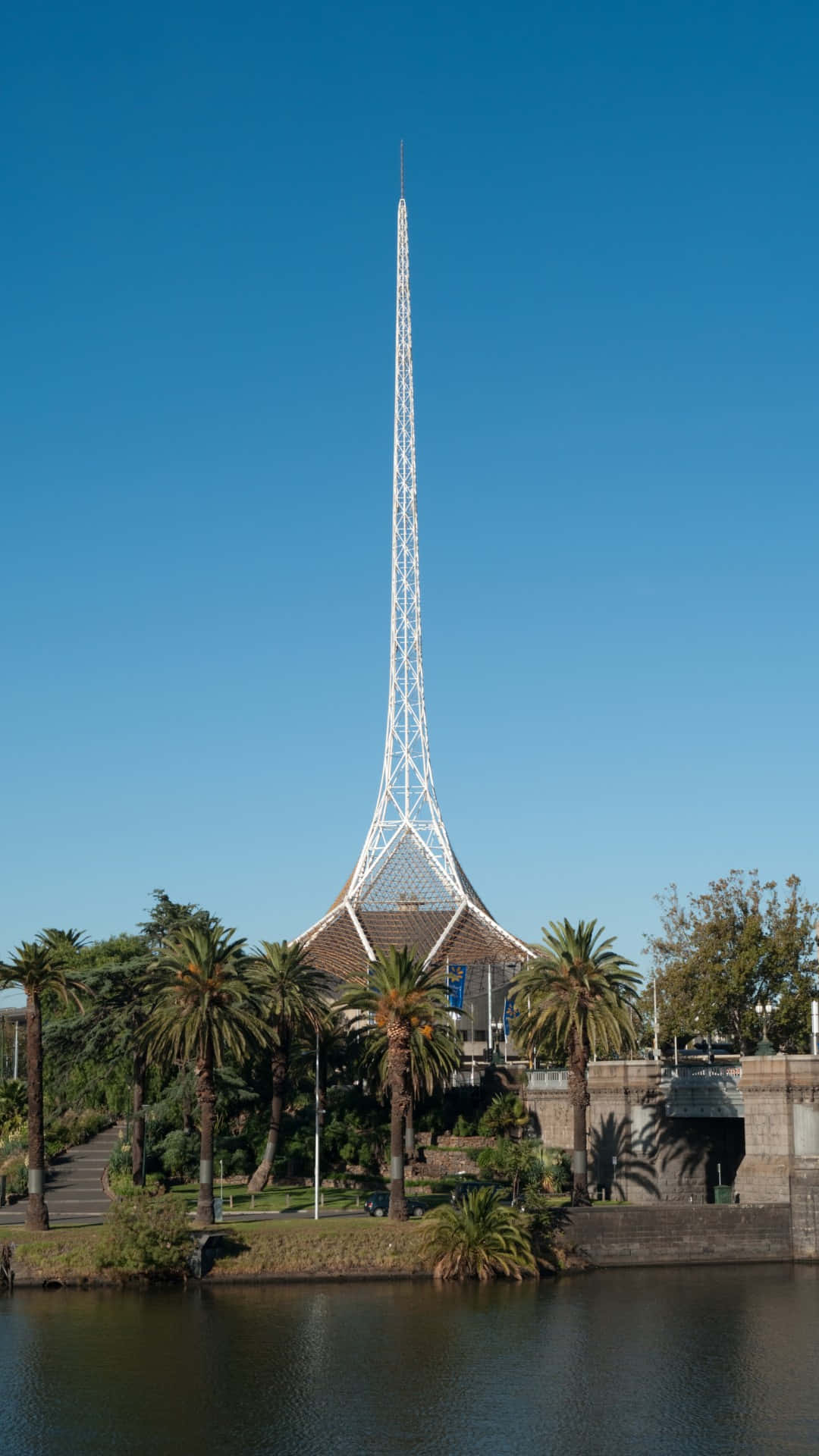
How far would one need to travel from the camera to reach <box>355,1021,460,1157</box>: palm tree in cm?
5600

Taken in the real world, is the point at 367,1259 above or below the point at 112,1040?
below

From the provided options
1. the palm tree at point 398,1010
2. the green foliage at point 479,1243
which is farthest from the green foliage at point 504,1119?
the green foliage at point 479,1243

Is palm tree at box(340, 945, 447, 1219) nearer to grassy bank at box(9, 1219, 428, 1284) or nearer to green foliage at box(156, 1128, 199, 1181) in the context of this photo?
grassy bank at box(9, 1219, 428, 1284)

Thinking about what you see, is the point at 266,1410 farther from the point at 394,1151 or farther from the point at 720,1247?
the point at 720,1247

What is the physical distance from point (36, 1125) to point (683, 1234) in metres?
22.5

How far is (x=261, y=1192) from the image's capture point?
6081cm

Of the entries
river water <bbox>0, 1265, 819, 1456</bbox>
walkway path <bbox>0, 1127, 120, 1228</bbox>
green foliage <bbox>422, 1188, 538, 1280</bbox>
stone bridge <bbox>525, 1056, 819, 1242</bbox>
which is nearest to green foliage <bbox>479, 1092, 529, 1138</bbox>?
stone bridge <bbox>525, 1056, 819, 1242</bbox>

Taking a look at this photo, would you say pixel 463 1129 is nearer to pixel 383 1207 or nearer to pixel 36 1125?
pixel 383 1207

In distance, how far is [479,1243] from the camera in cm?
4906

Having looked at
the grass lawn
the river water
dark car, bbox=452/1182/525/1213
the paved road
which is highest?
dark car, bbox=452/1182/525/1213

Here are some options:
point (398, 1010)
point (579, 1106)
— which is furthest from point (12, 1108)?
point (579, 1106)

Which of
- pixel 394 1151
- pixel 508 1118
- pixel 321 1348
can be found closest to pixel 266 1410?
pixel 321 1348

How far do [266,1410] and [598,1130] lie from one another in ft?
103

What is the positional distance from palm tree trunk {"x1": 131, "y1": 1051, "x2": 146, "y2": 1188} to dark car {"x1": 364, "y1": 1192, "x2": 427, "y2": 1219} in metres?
9.72
